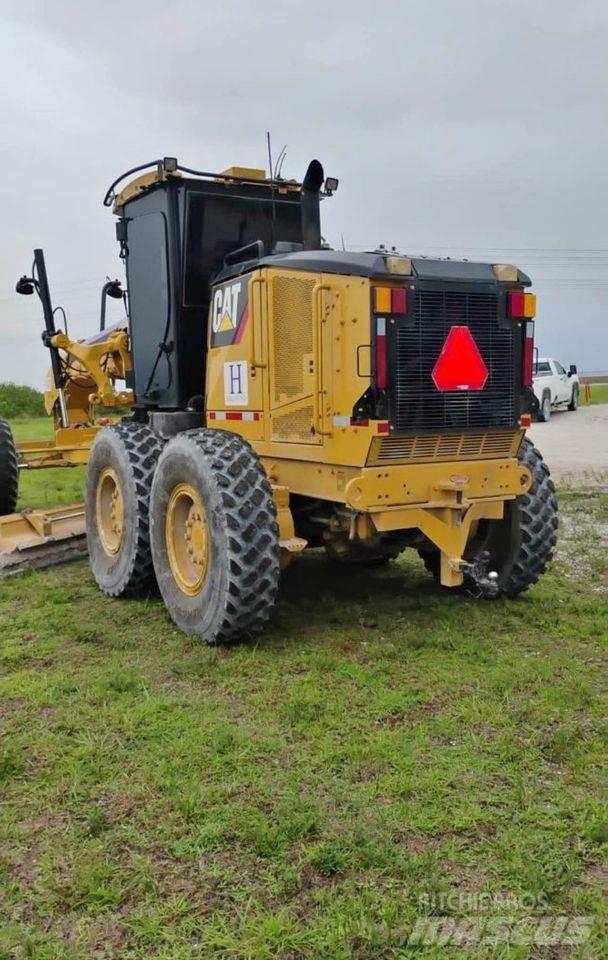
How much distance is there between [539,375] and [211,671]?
21245 millimetres

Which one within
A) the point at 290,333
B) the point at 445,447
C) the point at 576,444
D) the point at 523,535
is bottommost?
the point at 576,444

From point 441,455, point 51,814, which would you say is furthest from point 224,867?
point 441,455

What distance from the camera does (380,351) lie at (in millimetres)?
4820

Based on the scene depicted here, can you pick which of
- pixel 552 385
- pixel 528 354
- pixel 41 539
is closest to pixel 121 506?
pixel 41 539

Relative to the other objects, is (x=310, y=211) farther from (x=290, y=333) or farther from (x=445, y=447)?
(x=445, y=447)

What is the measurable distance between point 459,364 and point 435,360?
189 mm

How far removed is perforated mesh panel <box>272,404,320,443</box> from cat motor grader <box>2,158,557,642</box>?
0.04ft

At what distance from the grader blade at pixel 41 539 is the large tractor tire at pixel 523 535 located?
3.58 meters

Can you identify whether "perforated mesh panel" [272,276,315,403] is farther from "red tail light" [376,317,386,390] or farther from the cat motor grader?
"red tail light" [376,317,386,390]

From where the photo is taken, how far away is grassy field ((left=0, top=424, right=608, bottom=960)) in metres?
2.70

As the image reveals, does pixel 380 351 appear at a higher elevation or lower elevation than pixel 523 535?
higher

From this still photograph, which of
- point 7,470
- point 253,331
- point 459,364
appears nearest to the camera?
point 459,364

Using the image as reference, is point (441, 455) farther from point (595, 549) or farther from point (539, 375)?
point (539, 375)

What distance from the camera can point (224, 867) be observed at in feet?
9.64
